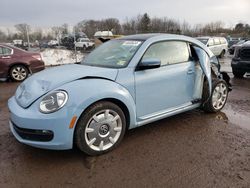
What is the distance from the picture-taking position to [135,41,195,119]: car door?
3299mm

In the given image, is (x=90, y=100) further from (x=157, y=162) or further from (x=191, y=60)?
(x=191, y=60)

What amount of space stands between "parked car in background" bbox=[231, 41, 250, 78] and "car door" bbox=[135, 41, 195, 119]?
15.8ft

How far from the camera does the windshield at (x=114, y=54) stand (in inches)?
133

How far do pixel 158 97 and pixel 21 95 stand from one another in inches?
75.9

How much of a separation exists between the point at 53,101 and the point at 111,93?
0.71 m

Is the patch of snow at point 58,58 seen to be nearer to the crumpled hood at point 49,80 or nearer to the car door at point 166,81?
the crumpled hood at point 49,80

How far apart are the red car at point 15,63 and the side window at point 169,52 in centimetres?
626

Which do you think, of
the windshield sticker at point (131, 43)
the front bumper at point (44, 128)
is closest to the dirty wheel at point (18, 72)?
the windshield sticker at point (131, 43)

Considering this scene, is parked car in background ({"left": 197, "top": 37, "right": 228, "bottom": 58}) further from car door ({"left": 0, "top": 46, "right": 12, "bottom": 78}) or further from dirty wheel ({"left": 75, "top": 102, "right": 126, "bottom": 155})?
dirty wheel ({"left": 75, "top": 102, "right": 126, "bottom": 155})

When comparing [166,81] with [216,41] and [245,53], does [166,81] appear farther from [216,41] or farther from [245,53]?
[216,41]

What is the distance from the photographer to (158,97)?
11.4 feet

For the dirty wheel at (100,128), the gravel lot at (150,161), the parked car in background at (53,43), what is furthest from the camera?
the parked car in background at (53,43)

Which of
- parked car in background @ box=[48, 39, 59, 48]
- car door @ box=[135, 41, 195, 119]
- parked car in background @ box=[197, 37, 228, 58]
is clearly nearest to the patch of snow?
parked car in background @ box=[48, 39, 59, 48]

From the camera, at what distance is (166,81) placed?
3.54 m
